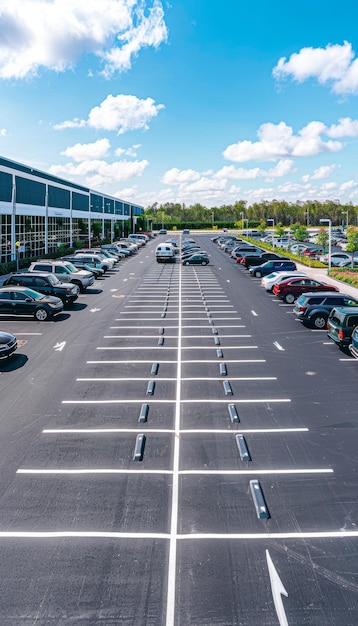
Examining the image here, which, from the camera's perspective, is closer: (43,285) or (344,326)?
(344,326)

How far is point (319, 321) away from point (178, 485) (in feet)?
45.4

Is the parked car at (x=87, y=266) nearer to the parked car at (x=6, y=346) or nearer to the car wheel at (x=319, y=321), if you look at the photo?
the car wheel at (x=319, y=321)

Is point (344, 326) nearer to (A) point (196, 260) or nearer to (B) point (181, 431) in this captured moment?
(B) point (181, 431)

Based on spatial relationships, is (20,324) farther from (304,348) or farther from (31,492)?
(31,492)

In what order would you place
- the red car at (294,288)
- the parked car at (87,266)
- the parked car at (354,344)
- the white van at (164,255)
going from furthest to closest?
the white van at (164,255) < the parked car at (87,266) < the red car at (294,288) < the parked car at (354,344)

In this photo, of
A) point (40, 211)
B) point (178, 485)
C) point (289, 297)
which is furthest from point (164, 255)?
point (178, 485)

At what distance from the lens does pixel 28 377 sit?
46.5 feet

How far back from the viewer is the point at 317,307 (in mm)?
20719

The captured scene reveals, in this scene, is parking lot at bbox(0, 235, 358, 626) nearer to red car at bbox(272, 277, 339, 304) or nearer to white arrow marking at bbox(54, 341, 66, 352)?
white arrow marking at bbox(54, 341, 66, 352)

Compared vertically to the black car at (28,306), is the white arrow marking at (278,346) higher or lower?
lower

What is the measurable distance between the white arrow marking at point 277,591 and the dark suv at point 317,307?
14.9 meters

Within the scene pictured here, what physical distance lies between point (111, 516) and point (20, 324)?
1529 centimetres

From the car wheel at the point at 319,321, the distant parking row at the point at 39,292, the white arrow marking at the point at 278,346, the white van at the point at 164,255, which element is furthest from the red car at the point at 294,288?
the white van at the point at 164,255

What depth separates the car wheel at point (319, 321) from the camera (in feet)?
67.5
